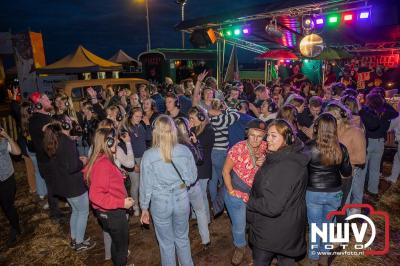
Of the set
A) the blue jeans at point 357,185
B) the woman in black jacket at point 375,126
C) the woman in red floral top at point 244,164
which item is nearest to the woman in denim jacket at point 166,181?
the woman in red floral top at point 244,164

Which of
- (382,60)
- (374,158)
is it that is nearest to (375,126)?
(374,158)

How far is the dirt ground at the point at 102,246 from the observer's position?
14.5ft

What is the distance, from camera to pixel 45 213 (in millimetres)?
6207

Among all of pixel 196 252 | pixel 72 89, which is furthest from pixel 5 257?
pixel 72 89

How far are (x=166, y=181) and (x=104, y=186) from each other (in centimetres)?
71

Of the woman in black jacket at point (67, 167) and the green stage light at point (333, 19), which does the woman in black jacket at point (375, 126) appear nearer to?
the green stage light at point (333, 19)

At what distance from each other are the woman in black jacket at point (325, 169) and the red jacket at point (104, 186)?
2.37 m

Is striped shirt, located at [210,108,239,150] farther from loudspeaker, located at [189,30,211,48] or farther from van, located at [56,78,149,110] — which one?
loudspeaker, located at [189,30,211,48]

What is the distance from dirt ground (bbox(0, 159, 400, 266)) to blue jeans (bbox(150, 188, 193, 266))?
965 millimetres

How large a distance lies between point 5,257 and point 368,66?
17.9 meters

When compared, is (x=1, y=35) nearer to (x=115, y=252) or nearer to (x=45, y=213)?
(x=45, y=213)

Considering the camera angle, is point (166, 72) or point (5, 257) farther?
point (166, 72)

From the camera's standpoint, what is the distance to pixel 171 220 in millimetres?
3439

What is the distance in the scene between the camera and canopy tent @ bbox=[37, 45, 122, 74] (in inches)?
459
